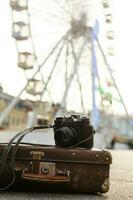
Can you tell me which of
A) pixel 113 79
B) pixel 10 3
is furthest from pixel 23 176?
pixel 113 79

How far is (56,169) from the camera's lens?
2662mm

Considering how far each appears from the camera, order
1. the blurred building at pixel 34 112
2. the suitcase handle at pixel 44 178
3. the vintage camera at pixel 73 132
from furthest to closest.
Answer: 1. the blurred building at pixel 34 112
2. the vintage camera at pixel 73 132
3. the suitcase handle at pixel 44 178

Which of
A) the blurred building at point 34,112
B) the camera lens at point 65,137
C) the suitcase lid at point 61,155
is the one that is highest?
the camera lens at point 65,137

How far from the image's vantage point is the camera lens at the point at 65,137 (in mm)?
2715

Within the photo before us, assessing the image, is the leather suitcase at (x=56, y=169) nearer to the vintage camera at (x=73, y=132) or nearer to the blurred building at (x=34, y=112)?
the vintage camera at (x=73, y=132)

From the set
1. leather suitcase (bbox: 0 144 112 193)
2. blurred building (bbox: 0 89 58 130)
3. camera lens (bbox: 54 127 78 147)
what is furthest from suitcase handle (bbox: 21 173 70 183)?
blurred building (bbox: 0 89 58 130)

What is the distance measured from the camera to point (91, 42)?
19.4m

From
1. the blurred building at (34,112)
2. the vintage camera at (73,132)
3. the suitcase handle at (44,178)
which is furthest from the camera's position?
the blurred building at (34,112)

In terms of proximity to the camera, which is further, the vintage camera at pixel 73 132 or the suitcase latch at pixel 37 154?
the vintage camera at pixel 73 132

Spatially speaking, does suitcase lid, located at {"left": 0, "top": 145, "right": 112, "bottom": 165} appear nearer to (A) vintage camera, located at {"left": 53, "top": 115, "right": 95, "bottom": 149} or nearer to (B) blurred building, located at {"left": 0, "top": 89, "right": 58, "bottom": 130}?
(A) vintage camera, located at {"left": 53, "top": 115, "right": 95, "bottom": 149}

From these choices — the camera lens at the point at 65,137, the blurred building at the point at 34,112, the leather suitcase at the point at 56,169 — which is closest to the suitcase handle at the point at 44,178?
the leather suitcase at the point at 56,169

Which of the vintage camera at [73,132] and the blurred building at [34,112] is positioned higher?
the vintage camera at [73,132]

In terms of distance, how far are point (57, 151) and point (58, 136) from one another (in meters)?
0.14

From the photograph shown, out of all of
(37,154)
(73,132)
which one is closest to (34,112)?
(73,132)
